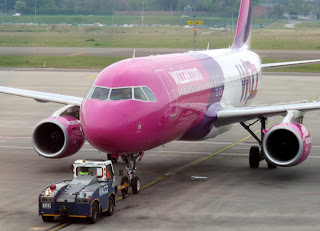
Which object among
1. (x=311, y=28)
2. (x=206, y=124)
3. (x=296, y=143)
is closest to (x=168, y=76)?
(x=206, y=124)

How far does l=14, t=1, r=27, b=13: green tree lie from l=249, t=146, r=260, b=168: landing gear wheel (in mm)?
153951

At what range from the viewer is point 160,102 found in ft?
81.3

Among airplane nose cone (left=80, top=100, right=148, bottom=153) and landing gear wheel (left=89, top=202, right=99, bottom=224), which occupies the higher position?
airplane nose cone (left=80, top=100, right=148, bottom=153)

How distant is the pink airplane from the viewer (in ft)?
76.7

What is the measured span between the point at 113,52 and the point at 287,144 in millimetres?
76525

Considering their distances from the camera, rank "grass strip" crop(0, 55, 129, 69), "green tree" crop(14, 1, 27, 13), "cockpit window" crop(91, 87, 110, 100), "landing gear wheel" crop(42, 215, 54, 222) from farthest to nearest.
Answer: "green tree" crop(14, 1, 27, 13) → "grass strip" crop(0, 55, 129, 69) → "cockpit window" crop(91, 87, 110, 100) → "landing gear wheel" crop(42, 215, 54, 222)

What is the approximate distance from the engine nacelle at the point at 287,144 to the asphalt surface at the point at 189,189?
1.02 meters

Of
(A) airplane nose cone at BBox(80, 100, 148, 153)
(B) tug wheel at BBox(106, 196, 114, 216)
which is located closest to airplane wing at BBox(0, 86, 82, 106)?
(A) airplane nose cone at BBox(80, 100, 148, 153)

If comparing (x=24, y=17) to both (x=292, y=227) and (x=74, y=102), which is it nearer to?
(x=74, y=102)

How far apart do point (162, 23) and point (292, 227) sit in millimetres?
143367

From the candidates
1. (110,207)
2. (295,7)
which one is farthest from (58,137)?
(295,7)

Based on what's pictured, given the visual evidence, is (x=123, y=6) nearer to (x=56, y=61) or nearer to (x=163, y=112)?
(x=56, y=61)

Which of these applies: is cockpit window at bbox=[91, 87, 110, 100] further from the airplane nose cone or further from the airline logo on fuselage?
the airline logo on fuselage

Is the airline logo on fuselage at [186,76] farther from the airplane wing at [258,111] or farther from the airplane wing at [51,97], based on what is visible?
the airplane wing at [51,97]
